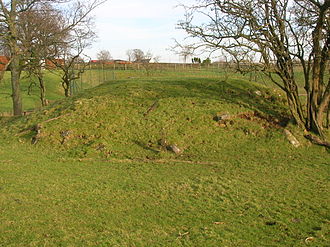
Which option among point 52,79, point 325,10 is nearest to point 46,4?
point 325,10

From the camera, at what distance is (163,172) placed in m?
8.07

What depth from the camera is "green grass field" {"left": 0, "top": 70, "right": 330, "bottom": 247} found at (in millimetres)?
4793

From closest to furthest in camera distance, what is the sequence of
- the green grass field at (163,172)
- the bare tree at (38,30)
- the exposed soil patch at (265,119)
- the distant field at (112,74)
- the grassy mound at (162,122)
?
the green grass field at (163,172)
the grassy mound at (162,122)
the exposed soil patch at (265,119)
the bare tree at (38,30)
the distant field at (112,74)

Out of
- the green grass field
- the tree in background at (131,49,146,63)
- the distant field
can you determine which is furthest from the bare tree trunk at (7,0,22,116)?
the tree in background at (131,49,146,63)

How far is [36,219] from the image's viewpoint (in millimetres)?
5129

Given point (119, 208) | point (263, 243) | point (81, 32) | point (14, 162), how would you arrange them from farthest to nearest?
point (81, 32) → point (14, 162) → point (119, 208) → point (263, 243)

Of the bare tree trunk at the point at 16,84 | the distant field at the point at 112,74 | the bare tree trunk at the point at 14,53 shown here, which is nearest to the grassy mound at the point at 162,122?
the bare tree trunk at the point at 14,53

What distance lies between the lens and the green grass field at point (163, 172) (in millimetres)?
4793

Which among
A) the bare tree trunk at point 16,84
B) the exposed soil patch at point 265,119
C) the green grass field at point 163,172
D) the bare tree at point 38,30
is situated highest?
the bare tree at point 38,30

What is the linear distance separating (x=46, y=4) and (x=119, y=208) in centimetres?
1328

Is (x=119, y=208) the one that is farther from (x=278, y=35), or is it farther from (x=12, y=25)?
(x=12, y=25)

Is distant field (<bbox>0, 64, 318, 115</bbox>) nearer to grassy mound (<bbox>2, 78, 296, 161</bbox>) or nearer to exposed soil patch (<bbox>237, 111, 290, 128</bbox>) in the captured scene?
grassy mound (<bbox>2, 78, 296, 161</bbox>)

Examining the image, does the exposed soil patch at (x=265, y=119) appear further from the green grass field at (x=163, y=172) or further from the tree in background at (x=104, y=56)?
the tree in background at (x=104, y=56)

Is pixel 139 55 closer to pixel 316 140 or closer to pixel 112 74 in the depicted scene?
pixel 112 74
